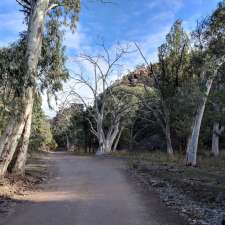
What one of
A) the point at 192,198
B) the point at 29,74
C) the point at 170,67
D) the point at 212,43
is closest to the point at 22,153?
the point at 29,74

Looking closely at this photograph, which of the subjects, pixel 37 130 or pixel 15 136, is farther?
pixel 37 130

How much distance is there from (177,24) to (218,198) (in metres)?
28.0

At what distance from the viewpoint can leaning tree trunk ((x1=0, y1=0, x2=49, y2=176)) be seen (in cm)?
1510

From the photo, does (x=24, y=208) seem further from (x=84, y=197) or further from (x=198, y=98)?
(x=198, y=98)

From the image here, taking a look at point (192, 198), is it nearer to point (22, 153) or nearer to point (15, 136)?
point (15, 136)

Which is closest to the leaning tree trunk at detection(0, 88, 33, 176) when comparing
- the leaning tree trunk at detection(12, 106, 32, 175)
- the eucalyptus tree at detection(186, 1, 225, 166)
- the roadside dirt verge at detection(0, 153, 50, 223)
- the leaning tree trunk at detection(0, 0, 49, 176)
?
the leaning tree trunk at detection(0, 0, 49, 176)

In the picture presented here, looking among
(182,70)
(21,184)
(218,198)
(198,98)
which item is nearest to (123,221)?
(218,198)

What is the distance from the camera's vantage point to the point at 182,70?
1439 inches

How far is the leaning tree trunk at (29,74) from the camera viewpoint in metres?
15.1

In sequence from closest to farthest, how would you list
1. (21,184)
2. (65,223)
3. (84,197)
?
1. (65,223)
2. (84,197)
3. (21,184)

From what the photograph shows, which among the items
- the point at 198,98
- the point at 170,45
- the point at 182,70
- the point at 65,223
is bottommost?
the point at 65,223

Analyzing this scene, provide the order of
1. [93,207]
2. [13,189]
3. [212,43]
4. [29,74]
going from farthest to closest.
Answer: [212,43] < [29,74] < [13,189] < [93,207]

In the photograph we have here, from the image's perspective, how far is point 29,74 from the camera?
1509 cm

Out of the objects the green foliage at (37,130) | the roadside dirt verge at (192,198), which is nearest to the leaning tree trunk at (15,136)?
the green foliage at (37,130)
